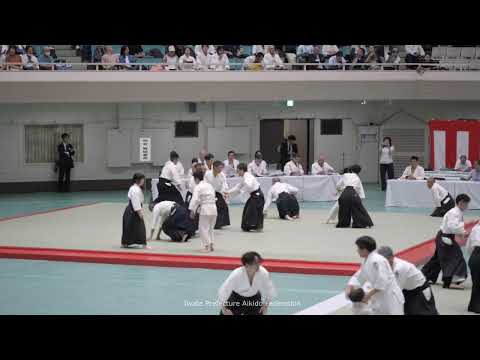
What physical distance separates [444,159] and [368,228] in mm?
6383

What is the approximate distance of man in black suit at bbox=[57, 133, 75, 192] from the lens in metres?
23.9

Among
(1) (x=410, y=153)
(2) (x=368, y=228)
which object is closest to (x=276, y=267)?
(2) (x=368, y=228)

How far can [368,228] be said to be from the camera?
16.4 metres

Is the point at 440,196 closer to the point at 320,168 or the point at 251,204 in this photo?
the point at 251,204

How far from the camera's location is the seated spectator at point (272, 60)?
23.3 m

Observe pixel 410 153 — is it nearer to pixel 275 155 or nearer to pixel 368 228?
pixel 275 155

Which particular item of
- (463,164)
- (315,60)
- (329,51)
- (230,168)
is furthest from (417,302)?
(329,51)

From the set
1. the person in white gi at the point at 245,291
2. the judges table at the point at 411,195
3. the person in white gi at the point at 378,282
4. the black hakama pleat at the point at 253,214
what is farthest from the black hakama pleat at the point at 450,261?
the judges table at the point at 411,195

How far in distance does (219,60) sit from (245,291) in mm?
15909

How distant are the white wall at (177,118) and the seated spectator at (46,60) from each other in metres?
1.47

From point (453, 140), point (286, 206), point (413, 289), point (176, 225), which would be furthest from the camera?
point (453, 140)

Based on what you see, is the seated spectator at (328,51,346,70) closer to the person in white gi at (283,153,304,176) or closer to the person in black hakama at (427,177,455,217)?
the person in white gi at (283,153,304,176)

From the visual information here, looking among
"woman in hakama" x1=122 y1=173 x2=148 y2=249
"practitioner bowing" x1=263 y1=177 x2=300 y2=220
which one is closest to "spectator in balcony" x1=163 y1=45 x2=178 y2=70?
"practitioner bowing" x1=263 y1=177 x2=300 y2=220

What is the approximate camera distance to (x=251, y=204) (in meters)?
16.1
